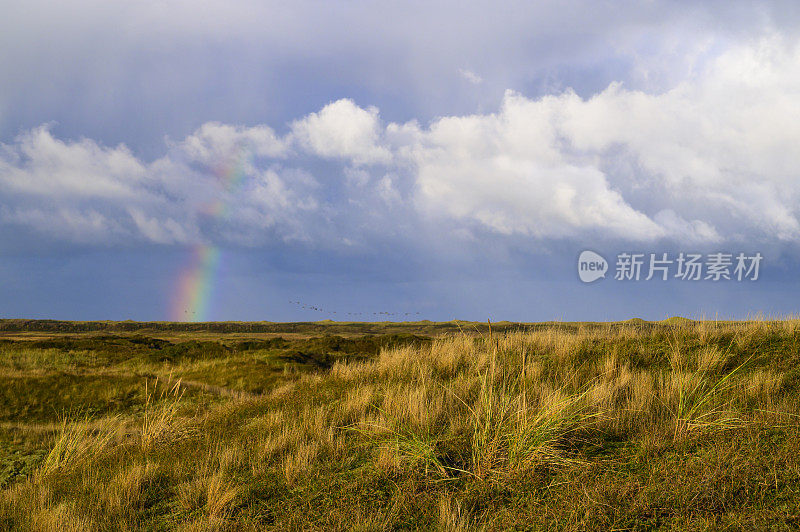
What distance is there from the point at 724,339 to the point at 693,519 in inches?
372

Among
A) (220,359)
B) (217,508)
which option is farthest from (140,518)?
(220,359)

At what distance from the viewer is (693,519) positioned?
3377 mm

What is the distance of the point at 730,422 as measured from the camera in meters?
5.33

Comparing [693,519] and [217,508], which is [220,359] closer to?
[217,508]

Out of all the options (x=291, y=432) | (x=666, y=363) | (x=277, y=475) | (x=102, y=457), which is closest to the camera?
(x=277, y=475)

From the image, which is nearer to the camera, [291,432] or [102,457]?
[291,432]

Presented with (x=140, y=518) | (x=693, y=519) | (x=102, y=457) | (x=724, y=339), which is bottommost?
(x=102, y=457)

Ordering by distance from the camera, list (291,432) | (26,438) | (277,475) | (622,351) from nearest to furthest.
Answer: (277,475)
(291,432)
(622,351)
(26,438)

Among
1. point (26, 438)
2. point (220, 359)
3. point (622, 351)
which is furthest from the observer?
point (220, 359)

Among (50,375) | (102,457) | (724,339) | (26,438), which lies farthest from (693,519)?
(50,375)

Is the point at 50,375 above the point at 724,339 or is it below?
below

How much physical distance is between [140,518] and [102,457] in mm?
3689

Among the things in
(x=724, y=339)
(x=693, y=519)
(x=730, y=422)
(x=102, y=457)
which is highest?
(x=724, y=339)

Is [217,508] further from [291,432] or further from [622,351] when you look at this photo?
[622,351]
